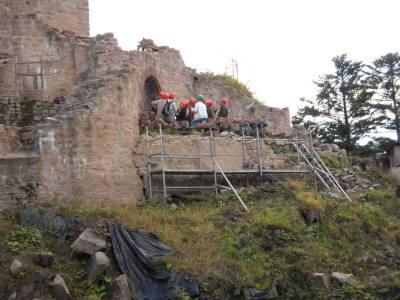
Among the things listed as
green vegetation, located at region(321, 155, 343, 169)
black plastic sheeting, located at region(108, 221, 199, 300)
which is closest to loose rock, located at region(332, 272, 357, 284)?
black plastic sheeting, located at region(108, 221, 199, 300)

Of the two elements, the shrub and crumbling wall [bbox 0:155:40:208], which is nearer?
crumbling wall [bbox 0:155:40:208]

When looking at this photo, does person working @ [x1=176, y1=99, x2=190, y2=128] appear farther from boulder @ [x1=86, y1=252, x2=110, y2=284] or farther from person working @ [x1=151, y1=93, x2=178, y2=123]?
boulder @ [x1=86, y1=252, x2=110, y2=284]

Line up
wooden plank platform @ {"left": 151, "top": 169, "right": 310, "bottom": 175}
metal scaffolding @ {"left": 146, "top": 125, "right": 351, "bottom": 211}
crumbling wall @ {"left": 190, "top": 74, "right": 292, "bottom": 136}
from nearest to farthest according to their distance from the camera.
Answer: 1. wooden plank platform @ {"left": 151, "top": 169, "right": 310, "bottom": 175}
2. metal scaffolding @ {"left": 146, "top": 125, "right": 351, "bottom": 211}
3. crumbling wall @ {"left": 190, "top": 74, "right": 292, "bottom": 136}

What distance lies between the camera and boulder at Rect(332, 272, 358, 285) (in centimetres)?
1441

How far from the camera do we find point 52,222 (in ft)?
49.0

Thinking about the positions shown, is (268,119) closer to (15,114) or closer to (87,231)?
(15,114)

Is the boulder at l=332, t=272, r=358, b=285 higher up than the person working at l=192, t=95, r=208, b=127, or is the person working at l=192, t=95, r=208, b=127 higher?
the person working at l=192, t=95, r=208, b=127

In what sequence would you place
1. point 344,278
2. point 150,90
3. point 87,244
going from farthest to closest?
1. point 150,90
2. point 344,278
3. point 87,244

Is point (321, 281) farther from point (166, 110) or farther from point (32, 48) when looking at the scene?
point (32, 48)

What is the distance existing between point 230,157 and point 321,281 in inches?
232

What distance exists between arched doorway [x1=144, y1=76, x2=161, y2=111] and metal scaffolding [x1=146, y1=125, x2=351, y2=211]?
4.17 meters

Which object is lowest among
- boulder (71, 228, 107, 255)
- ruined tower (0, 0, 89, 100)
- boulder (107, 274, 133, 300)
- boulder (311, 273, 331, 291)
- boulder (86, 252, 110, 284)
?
boulder (311, 273, 331, 291)

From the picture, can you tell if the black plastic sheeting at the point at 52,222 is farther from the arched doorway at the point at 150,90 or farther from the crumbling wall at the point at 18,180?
the arched doorway at the point at 150,90

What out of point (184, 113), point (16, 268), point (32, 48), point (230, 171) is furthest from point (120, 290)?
point (32, 48)
